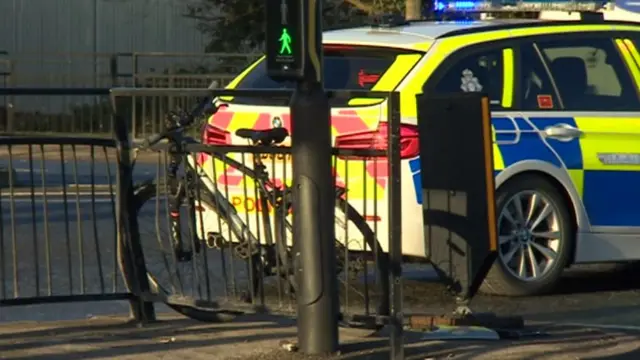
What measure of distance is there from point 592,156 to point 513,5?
4.90ft

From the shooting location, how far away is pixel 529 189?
29.7 feet

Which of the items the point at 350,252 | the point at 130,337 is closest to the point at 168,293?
the point at 130,337

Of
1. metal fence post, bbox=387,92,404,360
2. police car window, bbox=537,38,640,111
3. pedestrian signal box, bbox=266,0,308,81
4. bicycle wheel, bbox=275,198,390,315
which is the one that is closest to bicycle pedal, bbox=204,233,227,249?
bicycle wheel, bbox=275,198,390,315

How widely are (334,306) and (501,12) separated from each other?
4130 mm

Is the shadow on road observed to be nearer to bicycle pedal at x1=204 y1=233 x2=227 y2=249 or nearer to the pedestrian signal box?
bicycle pedal at x1=204 y1=233 x2=227 y2=249

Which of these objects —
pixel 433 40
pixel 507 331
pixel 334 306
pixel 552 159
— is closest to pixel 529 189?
pixel 552 159

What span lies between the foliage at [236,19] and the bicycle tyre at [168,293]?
19.4 metres

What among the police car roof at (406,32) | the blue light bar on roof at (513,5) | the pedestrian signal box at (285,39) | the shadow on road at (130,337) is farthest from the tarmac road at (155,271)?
the blue light bar on roof at (513,5)

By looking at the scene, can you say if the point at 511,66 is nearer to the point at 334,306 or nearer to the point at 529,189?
the point at 529,189

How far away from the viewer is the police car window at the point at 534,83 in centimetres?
917

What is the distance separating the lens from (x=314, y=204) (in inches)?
261

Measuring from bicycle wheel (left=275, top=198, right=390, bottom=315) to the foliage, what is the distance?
65.1 feet

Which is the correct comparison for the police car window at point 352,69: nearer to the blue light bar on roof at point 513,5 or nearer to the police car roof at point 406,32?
the police car roof at point 406,32

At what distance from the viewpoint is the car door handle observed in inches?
356
